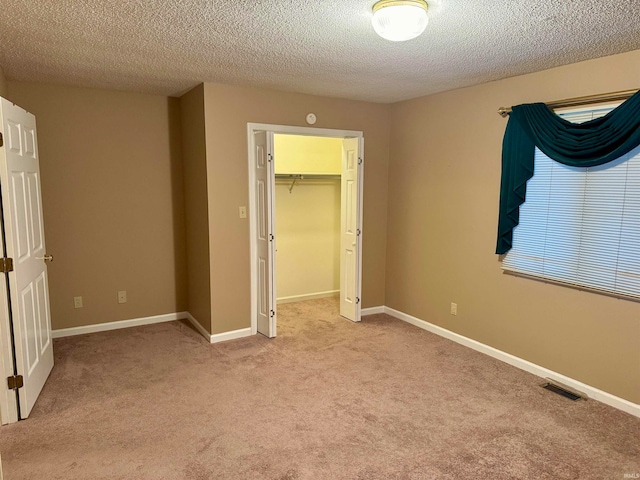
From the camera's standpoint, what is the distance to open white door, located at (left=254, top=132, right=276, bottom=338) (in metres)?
4.04

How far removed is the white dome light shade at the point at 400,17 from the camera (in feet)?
6.86

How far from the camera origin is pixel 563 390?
3.22 m

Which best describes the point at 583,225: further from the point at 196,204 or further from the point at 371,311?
the point at 196,204

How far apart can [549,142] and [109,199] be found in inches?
158

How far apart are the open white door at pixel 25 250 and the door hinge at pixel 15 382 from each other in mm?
19

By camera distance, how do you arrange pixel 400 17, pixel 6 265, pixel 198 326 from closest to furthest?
pixel 400 17, pixel 6 265, pixel 198 326

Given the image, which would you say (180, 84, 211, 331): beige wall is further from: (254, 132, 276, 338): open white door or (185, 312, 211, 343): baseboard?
(254, 132, 276, 338): open white door

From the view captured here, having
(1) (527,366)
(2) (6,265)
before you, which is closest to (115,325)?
(2) (6,265)

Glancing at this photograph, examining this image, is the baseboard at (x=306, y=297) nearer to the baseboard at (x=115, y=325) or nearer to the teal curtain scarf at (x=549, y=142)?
the baseboard at (x=115, y=325)

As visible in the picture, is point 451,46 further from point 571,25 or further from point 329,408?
point 329,408

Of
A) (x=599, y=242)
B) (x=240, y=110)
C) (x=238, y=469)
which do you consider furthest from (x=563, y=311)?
(x=240, y=110)

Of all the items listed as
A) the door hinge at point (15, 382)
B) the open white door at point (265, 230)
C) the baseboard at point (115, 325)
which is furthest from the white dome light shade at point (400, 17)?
the baseboard at point (115, 325)

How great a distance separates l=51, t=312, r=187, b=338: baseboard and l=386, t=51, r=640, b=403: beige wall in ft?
8.18

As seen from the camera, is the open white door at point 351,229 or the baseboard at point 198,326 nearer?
the baseboard at point 198,326
